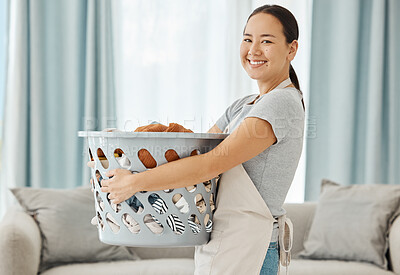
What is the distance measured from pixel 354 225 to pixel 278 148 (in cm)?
173

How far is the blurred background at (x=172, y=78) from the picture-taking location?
329 cm

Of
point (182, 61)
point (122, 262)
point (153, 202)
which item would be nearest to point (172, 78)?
point (182, 61)

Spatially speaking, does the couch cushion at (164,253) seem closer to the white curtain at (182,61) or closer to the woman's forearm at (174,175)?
the white curtain at (182,61)

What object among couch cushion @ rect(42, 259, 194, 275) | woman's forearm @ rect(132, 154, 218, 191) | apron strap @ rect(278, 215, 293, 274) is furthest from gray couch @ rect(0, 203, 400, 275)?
woman's forearm @ rect(132, 154, 218, 191)

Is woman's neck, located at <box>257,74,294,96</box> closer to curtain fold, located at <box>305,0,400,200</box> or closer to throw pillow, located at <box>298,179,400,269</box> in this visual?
throw pillow, located at <box>298,179,400,269</box>

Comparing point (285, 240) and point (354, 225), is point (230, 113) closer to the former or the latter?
point (285, 240)

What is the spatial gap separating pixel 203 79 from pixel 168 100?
31cm

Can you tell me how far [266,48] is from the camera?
51.0 inches

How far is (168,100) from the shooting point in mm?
3529

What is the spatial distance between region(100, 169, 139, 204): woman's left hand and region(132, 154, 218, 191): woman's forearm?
0.01 metres

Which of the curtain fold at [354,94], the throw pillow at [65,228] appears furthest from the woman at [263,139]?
the curtain fold at [354,94]

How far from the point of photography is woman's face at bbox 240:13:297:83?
51.1 inches

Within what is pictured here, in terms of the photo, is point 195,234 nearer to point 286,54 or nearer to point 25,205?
point 286,54

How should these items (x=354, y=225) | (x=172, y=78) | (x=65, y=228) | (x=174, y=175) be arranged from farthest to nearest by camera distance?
(x=172, y=78), (x=354, y=225), (x=65, y=228), (x=174, y=175)
